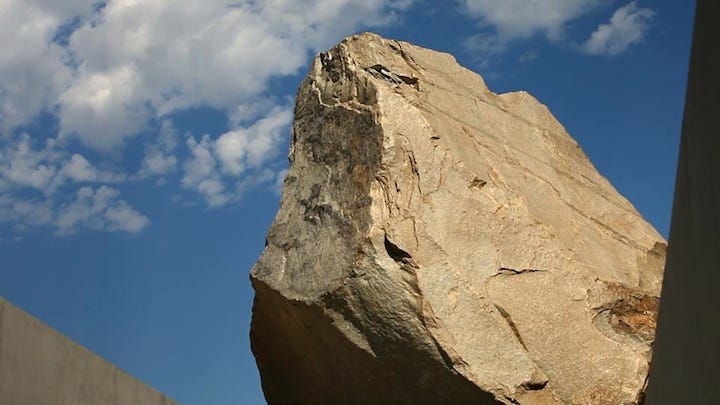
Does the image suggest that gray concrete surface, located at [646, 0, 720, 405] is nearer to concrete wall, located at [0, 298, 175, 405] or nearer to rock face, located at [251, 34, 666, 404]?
rock face, located at [251, 34, 666, 404]

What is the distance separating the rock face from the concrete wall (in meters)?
0.70

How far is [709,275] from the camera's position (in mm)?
1726

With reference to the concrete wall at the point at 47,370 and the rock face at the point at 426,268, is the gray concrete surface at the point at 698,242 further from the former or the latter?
the concrete wall at the point at 47,370

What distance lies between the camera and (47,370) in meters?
3.14

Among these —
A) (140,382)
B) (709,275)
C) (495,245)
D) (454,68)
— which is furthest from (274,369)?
(709,275)

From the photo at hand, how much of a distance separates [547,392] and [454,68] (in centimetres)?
173

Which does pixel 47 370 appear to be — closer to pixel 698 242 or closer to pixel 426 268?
pixel 426 268

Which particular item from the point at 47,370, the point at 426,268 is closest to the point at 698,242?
the point at 426,268

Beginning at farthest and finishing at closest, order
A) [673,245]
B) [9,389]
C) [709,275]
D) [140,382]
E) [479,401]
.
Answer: [140,382] < [479,401] < [9,389] < [673,245] < [709,275]

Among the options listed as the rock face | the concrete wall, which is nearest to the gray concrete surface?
the rock face

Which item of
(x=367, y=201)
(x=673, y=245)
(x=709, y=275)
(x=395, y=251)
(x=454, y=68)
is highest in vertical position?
(x=454, y=68)

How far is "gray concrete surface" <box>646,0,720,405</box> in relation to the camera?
5.48ft

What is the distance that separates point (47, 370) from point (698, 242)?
2.18 m

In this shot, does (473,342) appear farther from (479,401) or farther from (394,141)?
(394,141)
